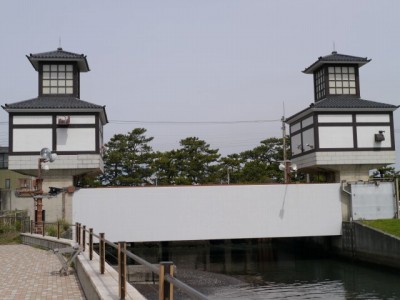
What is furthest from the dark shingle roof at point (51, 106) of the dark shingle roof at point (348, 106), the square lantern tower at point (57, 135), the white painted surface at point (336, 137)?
the white painted surface at point (336, 137)

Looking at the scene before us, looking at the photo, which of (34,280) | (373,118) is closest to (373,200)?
(373,118)

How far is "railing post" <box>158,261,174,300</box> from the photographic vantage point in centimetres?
386

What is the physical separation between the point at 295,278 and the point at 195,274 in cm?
433

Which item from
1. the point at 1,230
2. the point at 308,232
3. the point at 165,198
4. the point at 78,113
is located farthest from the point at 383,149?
the point at 1,230

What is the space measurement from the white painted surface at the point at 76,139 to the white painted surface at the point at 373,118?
14.7 m

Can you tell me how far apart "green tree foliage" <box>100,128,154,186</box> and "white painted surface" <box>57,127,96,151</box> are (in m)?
12.5

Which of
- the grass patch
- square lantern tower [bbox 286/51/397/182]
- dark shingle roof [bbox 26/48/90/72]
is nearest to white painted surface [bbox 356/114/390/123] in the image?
square lantern tower [bbox 286/51/397/182]

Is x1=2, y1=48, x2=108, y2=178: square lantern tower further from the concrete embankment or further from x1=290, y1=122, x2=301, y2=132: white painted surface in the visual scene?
the concrete embankment

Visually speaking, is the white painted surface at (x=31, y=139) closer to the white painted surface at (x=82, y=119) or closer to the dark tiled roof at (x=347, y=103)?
the white painted surface at (x=82, y=119)

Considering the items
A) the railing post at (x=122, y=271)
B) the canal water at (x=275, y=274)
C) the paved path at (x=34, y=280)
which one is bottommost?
the canal water at (x=275, y=274)

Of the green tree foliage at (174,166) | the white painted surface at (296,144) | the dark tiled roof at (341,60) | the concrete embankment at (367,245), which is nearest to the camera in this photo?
the concrete embankment at (367,245)

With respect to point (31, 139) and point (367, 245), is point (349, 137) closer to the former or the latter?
point (367, 245)

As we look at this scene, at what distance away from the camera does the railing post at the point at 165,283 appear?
386 centimetres

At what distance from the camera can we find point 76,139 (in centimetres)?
2545
